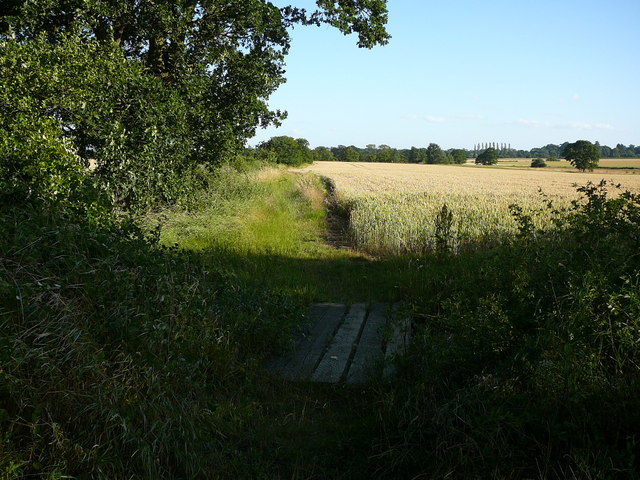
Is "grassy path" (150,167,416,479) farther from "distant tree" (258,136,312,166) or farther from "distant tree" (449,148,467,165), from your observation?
"distant tree" (449,148,467,165)

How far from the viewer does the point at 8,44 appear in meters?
7.56

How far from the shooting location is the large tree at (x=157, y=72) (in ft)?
28.0

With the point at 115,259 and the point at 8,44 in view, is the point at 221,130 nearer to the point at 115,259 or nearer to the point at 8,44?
the point at 8,44

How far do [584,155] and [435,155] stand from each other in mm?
44537

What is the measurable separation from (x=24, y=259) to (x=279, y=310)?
266cm

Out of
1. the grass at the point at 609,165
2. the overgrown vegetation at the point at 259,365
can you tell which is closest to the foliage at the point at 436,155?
the grass at the point at 609,165

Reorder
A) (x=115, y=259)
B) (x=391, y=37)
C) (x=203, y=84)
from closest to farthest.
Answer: (x=115, y=259)
(x=203, y=84)
(x=391, y=37)

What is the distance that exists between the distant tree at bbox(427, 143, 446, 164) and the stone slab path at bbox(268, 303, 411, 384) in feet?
336

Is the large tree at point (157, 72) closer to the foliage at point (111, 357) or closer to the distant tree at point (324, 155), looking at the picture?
the foliage at point (111, 357)

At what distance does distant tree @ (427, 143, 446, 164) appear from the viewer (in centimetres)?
10406

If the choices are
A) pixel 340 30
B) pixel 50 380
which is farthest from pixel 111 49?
pixel 50 380

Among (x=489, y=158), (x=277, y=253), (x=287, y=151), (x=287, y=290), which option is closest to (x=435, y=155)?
(x=489, y=158)

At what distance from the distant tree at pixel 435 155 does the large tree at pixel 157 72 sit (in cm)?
9496

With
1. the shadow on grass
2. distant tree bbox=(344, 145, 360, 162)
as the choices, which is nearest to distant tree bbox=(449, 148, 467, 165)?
distant tree bbox=(344, 145, 360, 162)
